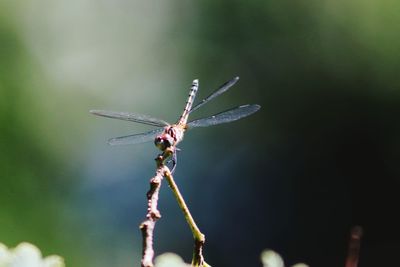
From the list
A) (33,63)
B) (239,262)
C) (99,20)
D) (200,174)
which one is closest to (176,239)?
(239,262)

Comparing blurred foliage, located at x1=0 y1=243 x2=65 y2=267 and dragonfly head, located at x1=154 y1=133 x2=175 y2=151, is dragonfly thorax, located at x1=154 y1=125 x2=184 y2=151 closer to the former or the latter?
dragonfly head, located at x1=154 y1=133 x2=175 y2=151

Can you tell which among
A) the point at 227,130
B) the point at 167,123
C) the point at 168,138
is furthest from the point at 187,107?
the point at 227,130

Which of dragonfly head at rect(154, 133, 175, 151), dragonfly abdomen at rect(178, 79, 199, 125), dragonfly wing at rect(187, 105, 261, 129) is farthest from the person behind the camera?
dragonfly wing at rect(187, 105, 261, 129)

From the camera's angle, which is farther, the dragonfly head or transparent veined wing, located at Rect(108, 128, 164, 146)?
transparent veined wing, located at Rect(108, 128, 164, 146)

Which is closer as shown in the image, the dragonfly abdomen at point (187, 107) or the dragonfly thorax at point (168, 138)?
the dragonfly thorax at point (168, 138)

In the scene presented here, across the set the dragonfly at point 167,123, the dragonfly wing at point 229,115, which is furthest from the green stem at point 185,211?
the dragonfly wing at point 229,115

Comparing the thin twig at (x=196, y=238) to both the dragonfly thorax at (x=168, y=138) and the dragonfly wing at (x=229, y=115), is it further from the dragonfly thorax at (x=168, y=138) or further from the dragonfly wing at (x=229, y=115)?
the dragonfly wing at (x=229, y=115)

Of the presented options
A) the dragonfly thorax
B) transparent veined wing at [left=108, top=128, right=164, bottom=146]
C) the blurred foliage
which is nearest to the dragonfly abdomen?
transparent veined wing at [left=108, top=128, right=164, bottom=146]

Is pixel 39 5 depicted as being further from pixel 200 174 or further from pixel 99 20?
pixel 200 174
